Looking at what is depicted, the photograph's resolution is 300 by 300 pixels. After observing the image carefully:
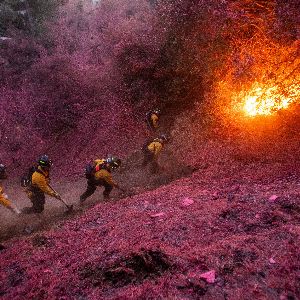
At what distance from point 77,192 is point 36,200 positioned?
3.02 m

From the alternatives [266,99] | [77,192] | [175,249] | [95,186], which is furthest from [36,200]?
[266,99]

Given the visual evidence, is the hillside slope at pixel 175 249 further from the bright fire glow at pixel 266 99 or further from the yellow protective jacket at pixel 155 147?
the bright fire glow at pixel 266 99

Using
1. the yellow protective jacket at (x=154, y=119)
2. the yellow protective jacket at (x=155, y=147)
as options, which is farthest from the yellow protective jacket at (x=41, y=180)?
the yellow protective jacket at (x=154, y=119)

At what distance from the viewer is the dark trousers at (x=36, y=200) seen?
895cm

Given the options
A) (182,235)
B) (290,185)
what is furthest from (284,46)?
(182,235)

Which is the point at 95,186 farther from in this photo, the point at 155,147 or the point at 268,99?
the point at 268,99

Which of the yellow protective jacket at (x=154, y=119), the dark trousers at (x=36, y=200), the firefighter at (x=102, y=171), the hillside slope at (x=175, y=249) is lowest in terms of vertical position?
the hillside slope at (x=175, y=249)

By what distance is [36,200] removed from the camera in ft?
29.7

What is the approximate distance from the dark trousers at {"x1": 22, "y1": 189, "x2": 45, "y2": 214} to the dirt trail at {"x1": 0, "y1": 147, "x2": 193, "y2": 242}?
24 cm

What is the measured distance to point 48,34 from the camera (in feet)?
70.2

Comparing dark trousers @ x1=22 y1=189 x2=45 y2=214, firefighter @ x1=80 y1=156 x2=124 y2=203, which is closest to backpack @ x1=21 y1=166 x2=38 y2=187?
dark trousers @ x1=22 y1=189 x2=45 y2=214

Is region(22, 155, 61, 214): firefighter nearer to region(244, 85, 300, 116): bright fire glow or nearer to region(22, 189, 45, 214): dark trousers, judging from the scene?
region(22, 189, 45, 214): dark trousers

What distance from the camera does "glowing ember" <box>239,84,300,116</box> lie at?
11.2 m

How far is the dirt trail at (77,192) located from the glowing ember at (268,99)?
3617 mm
